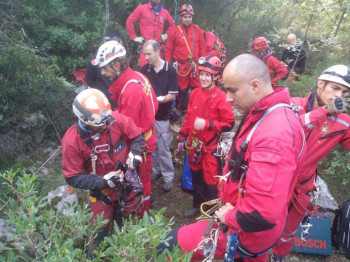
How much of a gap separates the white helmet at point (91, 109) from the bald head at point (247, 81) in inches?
50.2

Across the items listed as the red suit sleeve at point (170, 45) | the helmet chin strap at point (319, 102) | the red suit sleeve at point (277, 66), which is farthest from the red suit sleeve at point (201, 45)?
the helmet chin strap at point (319, 102)

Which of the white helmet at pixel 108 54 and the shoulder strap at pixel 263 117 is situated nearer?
the shoulder strap at pixel 263 117

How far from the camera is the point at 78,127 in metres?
2.95

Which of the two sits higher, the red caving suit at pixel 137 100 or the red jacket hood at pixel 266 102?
the red jacket hood at pixel 266 102

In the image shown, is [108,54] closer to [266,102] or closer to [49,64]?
[266,102]

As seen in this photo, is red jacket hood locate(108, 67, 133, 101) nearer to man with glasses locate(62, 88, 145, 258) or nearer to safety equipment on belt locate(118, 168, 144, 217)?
man with glasses locate(62, 88, 145, 258)

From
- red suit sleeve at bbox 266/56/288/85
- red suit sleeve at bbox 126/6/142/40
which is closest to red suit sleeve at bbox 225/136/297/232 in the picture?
red suit sleeve at bbox 266/56/288/85

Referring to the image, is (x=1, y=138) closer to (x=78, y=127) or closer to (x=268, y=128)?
(x=78, y=127)

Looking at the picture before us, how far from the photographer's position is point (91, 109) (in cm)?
280

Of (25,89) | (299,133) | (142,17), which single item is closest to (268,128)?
(299,133)

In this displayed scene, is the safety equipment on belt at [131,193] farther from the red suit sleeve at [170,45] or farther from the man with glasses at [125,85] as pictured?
the red suit sleeve at [170,45]

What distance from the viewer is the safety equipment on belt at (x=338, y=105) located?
9.35ft

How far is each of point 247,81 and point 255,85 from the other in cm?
7

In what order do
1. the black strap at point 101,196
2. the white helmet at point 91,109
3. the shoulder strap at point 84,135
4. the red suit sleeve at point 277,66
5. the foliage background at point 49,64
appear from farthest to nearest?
1. the red suit sleeve at point 277,66
2. the foliage background at point 49,64
3. the black strap at point 101,196
4. the shoulder strap at point 84,135
5. the white helmet at point 91,109
